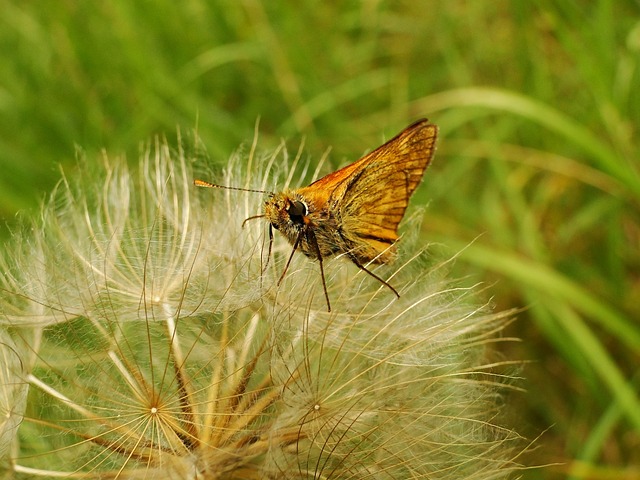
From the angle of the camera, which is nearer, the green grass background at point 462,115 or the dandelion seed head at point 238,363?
the dandelion seed head at point 238,363

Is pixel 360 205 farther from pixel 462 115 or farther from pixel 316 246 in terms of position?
pixel 462 115

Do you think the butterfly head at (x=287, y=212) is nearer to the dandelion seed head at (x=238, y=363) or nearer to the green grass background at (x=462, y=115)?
the dandelion seed head at (x=238, y=363)

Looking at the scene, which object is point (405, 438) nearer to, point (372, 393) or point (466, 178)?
point (372, 393)

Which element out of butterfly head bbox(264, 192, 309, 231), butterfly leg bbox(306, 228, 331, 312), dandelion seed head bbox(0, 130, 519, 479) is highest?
butterfly head bbox(264, 192, 309, 231)

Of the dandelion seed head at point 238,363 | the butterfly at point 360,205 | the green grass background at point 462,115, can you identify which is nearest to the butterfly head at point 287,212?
the butterfly at point 360,205

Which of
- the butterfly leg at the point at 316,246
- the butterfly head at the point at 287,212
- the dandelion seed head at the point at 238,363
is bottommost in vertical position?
the dandelion seed head at the point at 238,363

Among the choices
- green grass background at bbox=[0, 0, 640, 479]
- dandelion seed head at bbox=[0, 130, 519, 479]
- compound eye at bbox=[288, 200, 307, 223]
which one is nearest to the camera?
dandelion seed head at bbox=[0, 130, 519, 479]

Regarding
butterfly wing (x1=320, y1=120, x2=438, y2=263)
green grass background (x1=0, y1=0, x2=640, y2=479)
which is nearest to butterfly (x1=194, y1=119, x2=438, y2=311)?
butterfly wing (x1=320, y1=120, x2=438, y2=263)

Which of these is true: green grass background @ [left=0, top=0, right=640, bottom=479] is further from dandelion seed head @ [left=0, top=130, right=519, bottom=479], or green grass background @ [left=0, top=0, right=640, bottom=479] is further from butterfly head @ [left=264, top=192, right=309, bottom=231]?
butterfly head @ [left=264, top=192, right=309, bottom=231]

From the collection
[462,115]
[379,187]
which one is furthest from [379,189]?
[462,115]
